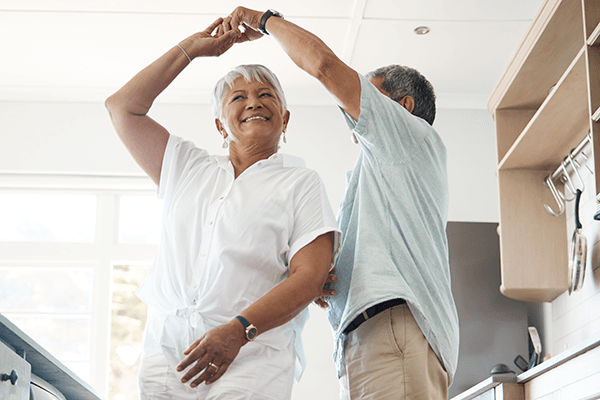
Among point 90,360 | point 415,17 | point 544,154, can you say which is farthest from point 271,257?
point 90,360

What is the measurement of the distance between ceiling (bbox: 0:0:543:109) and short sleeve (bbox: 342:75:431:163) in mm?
2047

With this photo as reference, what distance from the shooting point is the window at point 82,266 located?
441 centimetres

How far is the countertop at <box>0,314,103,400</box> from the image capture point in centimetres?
114

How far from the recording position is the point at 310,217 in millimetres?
1447

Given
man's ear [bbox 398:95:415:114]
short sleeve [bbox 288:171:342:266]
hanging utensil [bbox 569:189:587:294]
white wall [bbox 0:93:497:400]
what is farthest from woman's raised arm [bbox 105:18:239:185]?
white wall [bbox 0:93:497:400]

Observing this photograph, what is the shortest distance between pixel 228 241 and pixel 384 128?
48 cm

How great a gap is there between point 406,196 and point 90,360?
3.33 metres

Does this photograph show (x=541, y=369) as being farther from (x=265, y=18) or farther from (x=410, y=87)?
(x=265, y=18)

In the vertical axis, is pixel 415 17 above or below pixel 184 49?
above

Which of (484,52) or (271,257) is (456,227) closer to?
Answer: (484,52)

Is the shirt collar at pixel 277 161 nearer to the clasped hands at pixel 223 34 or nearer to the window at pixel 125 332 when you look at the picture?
the clasped hands at pixel 223 34

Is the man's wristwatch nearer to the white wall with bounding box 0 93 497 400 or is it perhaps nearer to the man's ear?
the man's ear

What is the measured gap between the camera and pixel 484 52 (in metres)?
4.05

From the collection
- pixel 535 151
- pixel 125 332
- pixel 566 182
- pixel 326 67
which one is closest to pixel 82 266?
pixel 125 332
